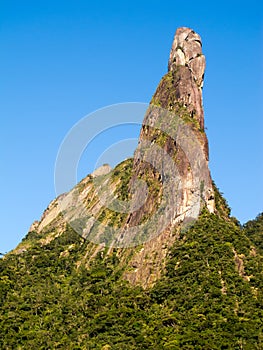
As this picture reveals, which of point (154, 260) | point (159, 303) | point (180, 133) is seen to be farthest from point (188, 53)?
point (159, 303)

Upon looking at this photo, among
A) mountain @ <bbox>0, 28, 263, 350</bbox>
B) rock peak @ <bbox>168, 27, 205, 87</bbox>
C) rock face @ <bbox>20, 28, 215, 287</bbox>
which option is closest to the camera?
mountain @ <bbox>0, 28, 263, 350</bbox>

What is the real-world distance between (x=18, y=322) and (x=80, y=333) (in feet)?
29.2

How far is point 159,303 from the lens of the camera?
73188 mm

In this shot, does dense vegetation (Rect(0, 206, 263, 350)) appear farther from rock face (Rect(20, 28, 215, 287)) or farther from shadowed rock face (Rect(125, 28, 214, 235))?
shadowed rock face (Rect(125, 28, 214, 235))

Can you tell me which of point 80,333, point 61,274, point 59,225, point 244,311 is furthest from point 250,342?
point 59,225

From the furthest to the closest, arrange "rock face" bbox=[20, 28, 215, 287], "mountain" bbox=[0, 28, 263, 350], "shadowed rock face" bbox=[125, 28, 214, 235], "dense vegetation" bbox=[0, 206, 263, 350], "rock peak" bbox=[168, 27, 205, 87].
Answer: "rock peak" bbox=[168, 27, 205, 87] < "shadowed rock face" bbox=[125, 28, 214, 235] < "rock face" bbox=[20, 28, 215, 287] < "mountain" bbox=[0, 28, 263, 350] < "dense vegetation" bbox=[0, 206, 263, 350]

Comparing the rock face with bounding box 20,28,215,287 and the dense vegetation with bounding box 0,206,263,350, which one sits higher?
the rock face with bounding box 20,28,215,287

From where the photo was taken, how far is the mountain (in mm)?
66688

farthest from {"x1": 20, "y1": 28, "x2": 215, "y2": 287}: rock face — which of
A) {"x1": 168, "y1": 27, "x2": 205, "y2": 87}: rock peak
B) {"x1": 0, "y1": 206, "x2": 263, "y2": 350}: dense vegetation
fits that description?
{"x1": 0, "y1": 206, "x2": 263, "y2": 350}: dense vegetation

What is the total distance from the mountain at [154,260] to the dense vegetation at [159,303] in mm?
138

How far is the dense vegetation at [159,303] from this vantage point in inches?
2499

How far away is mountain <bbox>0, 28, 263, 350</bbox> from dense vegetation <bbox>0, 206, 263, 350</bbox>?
0.14 m

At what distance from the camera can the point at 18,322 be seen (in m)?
75.5

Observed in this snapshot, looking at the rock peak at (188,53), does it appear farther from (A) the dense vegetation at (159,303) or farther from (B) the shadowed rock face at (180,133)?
(A) the dense vegetation at (159,303)
